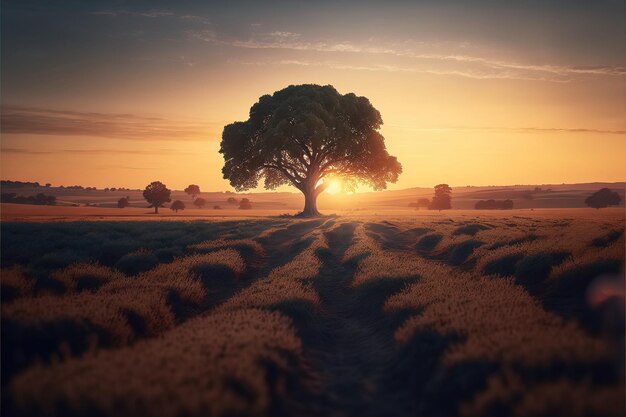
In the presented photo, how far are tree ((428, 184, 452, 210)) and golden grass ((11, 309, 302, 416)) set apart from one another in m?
88.0

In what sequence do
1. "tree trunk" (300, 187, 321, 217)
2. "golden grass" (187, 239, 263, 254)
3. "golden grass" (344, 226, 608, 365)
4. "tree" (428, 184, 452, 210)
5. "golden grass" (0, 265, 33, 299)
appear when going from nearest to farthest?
"golden grass" (344, 226, 608, 365) → "golden grass" (0, 265, 33, 299) → "golden grass" (187, 239, 263, 254) → "tree trunk" (300, 187, 321, 217) → "tree" (428, 184, 452, 210)

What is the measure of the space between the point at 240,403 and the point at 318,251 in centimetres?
1575

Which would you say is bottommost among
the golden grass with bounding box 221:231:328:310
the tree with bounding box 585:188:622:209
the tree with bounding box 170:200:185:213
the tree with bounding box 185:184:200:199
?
the golden grass with bounding box 221:231:328:310

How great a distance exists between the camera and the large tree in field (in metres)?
42.1

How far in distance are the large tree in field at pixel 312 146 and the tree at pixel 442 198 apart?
4618 centimetres

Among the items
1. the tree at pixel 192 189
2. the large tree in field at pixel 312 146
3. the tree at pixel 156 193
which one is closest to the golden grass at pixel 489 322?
the large tree in field at pixel 312 146

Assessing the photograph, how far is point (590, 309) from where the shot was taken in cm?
838

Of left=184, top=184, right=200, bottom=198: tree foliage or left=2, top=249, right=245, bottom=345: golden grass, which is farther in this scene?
left=184, top=184, right=200, bottom=198: tree foliage

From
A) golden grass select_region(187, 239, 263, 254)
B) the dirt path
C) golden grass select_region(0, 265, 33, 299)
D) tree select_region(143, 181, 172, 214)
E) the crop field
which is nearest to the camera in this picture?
the crop field

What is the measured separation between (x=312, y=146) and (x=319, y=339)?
34.7 meters

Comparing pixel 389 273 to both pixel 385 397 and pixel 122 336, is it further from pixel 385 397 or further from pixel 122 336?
pixel 122 336

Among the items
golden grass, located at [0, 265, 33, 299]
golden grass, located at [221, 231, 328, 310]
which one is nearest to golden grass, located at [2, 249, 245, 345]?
golden grass, located at [0, 265, 33, 299]

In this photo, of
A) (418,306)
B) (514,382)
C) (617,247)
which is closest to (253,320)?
(418,306)

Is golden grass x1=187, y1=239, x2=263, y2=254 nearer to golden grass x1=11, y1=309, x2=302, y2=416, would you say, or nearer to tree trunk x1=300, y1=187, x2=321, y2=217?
golden grass x1=11, y1=309, x2=302, y2=416
